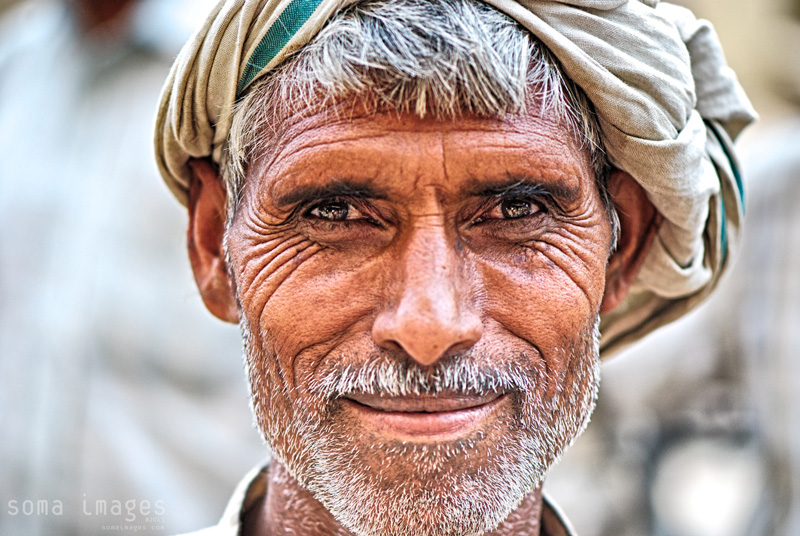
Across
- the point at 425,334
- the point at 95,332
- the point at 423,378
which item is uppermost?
the point at 425,334

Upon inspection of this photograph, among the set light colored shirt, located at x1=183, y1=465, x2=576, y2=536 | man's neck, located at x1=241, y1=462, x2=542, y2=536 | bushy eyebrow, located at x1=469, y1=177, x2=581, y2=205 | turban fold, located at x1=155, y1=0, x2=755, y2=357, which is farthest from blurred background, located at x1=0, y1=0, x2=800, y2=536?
bushy eyebrow, located at x1=469, y1=177, x2=581, y2=205

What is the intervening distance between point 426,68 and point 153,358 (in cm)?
328

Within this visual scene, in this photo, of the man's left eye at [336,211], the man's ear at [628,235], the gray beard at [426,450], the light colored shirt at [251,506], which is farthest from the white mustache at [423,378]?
the light colored shirt at [251,506]

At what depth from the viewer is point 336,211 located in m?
2.10

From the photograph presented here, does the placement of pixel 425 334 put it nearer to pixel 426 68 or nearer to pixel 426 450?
pixel 426 450

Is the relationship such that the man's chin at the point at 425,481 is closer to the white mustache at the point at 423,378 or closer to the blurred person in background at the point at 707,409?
the white mustache at the point at 423,378

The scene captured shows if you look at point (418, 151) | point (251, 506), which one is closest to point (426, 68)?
point (418, 151)

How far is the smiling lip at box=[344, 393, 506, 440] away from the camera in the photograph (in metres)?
1.98

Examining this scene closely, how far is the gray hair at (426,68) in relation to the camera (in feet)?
6.46

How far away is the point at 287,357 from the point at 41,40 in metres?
4.02

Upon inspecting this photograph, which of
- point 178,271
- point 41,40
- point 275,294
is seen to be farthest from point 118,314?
point 275,294

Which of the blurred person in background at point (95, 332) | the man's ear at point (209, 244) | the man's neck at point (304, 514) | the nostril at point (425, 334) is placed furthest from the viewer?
the blurred person in background at point (95, 332)

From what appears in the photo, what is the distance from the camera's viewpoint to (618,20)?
2082 millimetres

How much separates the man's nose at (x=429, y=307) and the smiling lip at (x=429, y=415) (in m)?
0.11
